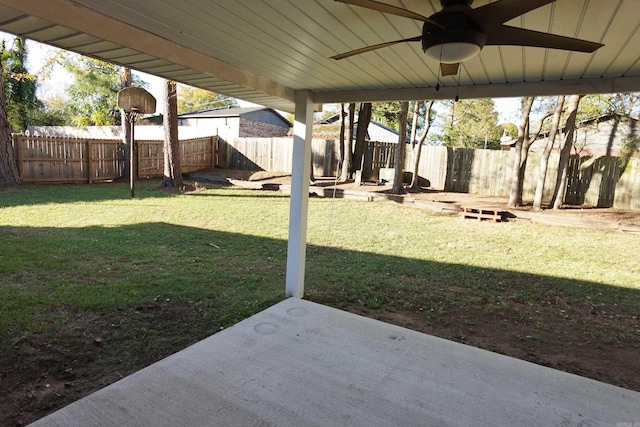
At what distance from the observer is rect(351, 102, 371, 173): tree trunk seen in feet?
48.3

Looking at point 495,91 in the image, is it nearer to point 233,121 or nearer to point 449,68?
point 449,68

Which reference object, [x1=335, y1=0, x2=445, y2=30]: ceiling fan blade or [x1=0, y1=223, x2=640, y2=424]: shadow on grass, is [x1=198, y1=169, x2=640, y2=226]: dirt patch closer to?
[x1=0, y1=223, x2=640, y2=424]: shadow on grass

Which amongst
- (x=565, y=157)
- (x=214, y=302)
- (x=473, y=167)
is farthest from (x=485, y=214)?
(x=214, y=302)

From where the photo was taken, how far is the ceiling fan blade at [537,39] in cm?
175

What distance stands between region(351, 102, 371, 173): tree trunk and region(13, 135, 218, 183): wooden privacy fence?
6907 mm

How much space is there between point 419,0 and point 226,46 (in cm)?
137

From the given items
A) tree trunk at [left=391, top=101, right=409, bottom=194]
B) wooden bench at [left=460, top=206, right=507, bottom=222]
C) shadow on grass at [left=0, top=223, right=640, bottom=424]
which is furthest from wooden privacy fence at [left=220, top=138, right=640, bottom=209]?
shadow on grass at [left=0, top=223, right=640, bottom=424]

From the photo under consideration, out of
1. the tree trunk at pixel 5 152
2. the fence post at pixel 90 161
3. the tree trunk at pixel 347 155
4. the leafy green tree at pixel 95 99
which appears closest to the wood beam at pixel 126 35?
the tree trunk at pixel 5 152

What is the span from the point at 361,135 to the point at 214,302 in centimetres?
1192

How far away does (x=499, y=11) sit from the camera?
66.1 inches

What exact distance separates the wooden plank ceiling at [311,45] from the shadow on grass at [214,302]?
2116mm

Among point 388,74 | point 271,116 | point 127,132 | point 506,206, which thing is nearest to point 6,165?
point 127,132

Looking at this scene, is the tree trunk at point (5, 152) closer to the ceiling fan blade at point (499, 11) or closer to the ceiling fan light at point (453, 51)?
the ceiling fan light at point (453, 51)

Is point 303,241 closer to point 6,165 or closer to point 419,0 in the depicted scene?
point 419,0
